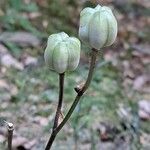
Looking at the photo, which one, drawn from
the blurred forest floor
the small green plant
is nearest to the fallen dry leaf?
the blurred forest floor

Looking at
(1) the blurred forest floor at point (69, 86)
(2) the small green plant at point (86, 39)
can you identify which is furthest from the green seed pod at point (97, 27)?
(1) the blurred forest floor at point (69, 86)

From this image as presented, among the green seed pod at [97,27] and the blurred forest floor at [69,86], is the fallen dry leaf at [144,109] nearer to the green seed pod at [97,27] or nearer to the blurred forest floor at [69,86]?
the blurred forest floor at [69,86]

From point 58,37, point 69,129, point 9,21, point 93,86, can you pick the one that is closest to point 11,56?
point 9,21

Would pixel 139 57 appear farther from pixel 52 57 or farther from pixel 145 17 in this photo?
pixel 52 57

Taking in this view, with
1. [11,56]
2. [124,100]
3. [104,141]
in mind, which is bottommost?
[104,141]

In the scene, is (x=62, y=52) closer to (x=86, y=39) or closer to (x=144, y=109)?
(x=86, y=39)

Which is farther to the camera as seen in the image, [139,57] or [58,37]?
[139,57]
